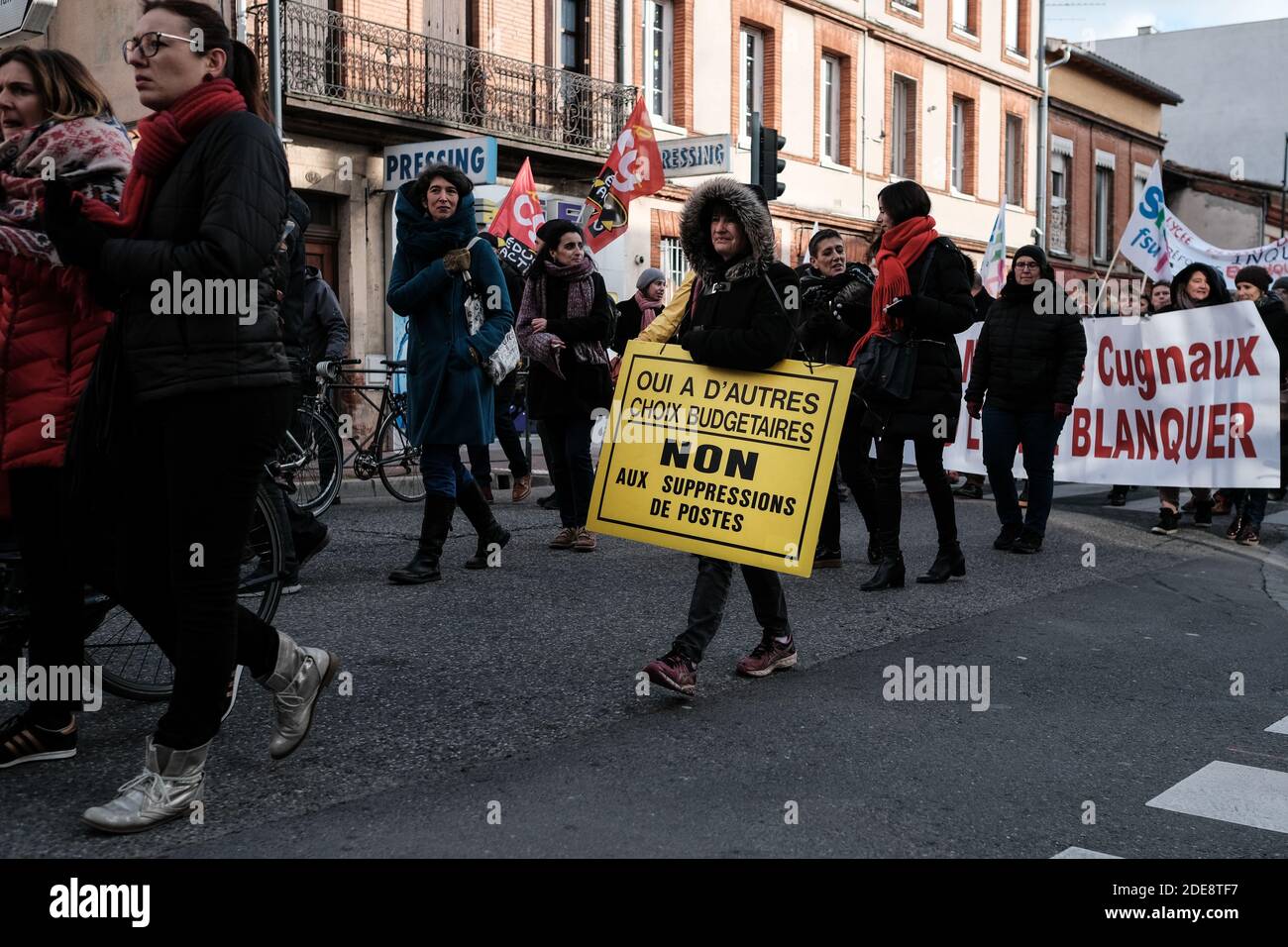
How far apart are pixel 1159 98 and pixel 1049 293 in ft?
113

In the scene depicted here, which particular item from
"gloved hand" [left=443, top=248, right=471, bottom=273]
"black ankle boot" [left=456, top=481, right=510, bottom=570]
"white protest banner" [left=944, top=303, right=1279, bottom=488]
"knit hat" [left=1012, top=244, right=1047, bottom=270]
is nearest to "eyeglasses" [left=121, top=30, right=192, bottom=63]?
"gloved hand" [left=443, top=248, right=471, bottom=273]

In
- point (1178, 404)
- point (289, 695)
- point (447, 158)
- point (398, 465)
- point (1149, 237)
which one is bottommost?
point (289, 695)

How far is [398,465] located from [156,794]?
8329mm

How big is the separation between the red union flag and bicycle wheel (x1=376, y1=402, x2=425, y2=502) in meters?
3.91

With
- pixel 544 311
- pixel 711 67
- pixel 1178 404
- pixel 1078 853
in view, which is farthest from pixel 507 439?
pixel 711 67

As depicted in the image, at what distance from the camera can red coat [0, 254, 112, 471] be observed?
3.90 meters

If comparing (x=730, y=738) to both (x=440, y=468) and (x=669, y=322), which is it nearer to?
(x=669, y=322)

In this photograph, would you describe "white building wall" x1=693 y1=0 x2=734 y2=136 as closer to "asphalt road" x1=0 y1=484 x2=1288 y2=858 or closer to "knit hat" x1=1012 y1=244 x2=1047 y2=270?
"knit hat" x1=1012 y1=244 x2=1047 y2=270

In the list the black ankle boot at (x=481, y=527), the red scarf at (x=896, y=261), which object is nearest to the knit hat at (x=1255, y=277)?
the red scarf at (x=896, y=261)

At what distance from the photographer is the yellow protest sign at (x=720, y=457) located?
508cm

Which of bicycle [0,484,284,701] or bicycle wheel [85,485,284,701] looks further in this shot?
bicycle wheel [85,485,284,701]

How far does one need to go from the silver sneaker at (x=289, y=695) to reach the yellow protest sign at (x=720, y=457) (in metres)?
1.59

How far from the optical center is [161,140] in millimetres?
3414
